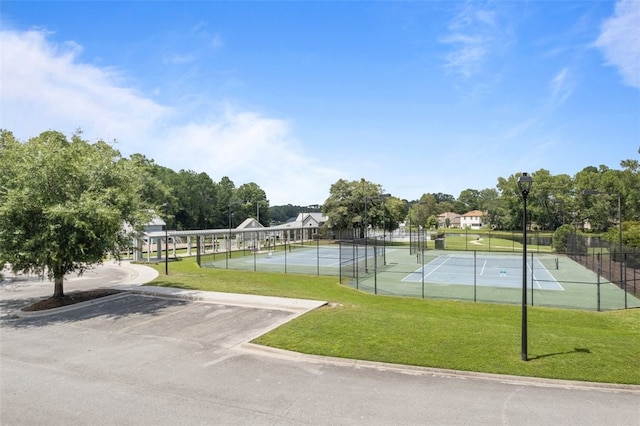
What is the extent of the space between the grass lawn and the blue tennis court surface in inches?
210

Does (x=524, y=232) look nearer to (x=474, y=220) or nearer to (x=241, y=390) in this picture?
(x=241, y=390)

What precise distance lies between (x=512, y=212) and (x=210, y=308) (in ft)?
319

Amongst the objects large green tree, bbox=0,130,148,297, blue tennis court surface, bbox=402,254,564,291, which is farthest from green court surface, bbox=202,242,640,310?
large green tree, bbox=0,130,148,297

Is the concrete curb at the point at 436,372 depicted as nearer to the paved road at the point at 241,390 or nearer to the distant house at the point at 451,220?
the paved road at the point at 241,390

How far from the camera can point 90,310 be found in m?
17.1

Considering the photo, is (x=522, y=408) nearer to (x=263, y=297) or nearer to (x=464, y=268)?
(x=263, y=297)

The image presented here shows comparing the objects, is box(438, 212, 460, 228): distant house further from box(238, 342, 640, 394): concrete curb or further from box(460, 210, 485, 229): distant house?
box(238, 342, 640, 394): concrete curb

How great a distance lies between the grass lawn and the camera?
32.5ft

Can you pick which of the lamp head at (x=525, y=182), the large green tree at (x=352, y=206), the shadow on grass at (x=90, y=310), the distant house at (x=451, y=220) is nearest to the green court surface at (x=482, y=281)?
the lamp head at (x=525, y=182)

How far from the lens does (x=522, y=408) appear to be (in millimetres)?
7840

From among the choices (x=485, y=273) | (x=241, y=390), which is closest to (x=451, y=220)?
(x=485, y=273)

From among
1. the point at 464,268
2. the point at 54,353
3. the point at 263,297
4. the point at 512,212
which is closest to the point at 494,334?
the point at 263,297

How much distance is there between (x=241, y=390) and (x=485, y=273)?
2982cm

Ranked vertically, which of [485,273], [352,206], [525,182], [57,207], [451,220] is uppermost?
[352,206]
